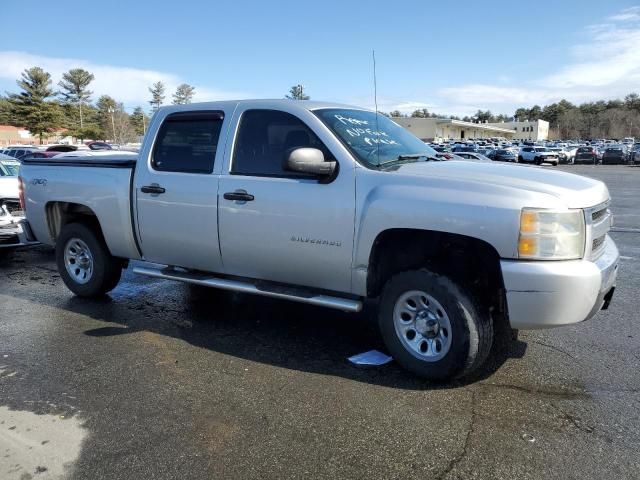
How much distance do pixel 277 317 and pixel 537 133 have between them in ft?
459

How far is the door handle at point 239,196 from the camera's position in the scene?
4.35 meters

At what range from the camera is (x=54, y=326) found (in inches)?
202

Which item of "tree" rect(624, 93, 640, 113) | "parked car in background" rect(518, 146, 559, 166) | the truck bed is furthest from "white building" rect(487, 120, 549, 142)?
the truck bed

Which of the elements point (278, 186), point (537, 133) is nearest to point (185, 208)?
point (278, 186)

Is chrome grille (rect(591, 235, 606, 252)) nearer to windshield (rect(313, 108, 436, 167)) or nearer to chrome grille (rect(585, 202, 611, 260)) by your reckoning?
chrome grille (rect(585, 202, 611, 260))

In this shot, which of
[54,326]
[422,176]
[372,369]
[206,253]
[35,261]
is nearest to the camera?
[422,176]

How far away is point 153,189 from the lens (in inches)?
195

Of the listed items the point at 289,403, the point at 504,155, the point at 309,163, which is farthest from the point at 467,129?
the point at 289,403

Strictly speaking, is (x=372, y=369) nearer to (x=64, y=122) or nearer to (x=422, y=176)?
(x=422, y=176)

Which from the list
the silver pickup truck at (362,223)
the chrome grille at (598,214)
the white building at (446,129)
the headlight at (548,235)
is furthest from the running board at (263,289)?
the white building at (446,129)

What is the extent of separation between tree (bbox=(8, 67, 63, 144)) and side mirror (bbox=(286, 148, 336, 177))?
72.4 m

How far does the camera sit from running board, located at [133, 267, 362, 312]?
3990 mm

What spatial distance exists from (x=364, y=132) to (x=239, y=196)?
1.18m

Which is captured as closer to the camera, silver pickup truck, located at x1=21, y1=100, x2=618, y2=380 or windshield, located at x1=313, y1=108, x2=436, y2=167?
silver pickup truck, located at x1=21, y1=100, x2=618, y2=380
